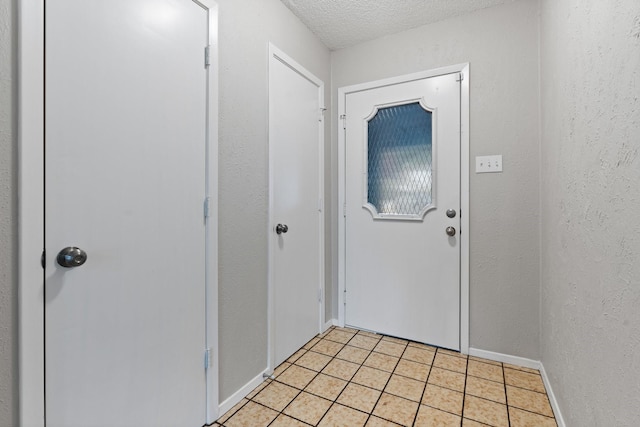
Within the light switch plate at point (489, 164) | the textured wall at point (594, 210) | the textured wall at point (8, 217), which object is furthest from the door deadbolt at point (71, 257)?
the light switch plate at point (489, 164)

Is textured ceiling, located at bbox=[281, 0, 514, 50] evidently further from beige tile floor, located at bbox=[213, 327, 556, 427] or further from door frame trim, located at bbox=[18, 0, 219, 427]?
beige tile floor, located at bbox=[213, 327, 556, 427]

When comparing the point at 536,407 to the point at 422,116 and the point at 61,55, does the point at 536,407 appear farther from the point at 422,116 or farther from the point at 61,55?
the point at 61,55

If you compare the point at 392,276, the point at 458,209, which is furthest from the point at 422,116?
the point at 392,276

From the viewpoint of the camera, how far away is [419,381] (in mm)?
1850

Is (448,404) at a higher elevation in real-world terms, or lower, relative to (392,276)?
lower

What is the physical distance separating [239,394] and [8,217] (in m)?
1.34

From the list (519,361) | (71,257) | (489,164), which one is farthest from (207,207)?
(519,361)

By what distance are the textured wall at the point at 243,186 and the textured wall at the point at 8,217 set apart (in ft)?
2.57

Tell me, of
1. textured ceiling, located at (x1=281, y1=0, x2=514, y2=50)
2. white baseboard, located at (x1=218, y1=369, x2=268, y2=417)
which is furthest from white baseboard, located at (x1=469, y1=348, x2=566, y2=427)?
textured ceiling, located at (x1=281, y1=0, x2=514, y2=50)

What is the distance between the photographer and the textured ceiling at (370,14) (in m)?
2.04

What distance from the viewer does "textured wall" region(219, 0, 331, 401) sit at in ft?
5.24

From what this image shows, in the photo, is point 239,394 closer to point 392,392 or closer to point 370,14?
point 392,392

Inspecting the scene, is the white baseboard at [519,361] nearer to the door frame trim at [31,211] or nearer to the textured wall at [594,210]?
the textured wall at [594,210]

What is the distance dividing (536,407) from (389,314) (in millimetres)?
1046
